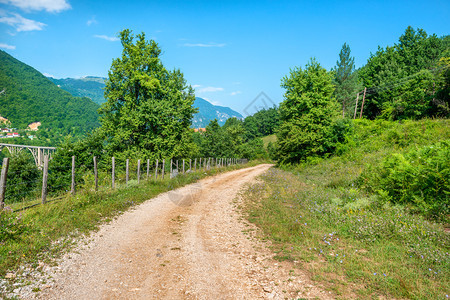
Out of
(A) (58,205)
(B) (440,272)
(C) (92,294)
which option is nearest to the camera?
(C) (92,294)

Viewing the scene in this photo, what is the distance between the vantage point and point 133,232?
7.99m

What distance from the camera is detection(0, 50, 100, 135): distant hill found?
449 ft

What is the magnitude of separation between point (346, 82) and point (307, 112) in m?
34.1

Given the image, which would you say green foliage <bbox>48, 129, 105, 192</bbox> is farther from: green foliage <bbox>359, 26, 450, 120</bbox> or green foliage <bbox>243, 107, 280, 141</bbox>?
green foliage <bbox>243, 107, 280, 141</bbox>

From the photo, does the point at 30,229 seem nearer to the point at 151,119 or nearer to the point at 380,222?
the point at 380,222

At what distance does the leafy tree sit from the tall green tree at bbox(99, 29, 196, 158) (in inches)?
561

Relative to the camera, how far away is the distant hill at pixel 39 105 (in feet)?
449

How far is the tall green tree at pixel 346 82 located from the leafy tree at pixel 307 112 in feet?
91.3

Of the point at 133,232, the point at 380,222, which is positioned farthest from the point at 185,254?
the point at 380,222

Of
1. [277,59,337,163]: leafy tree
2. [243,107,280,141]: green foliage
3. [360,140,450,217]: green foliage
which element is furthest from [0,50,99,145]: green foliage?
[360,140,450,217]: green foliage

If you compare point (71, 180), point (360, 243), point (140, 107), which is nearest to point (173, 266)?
point (360, 243)

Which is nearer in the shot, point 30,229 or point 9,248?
point 9,248

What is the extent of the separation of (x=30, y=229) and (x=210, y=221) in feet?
19.5

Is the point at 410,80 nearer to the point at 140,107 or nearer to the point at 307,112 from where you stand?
the point at 307,112
